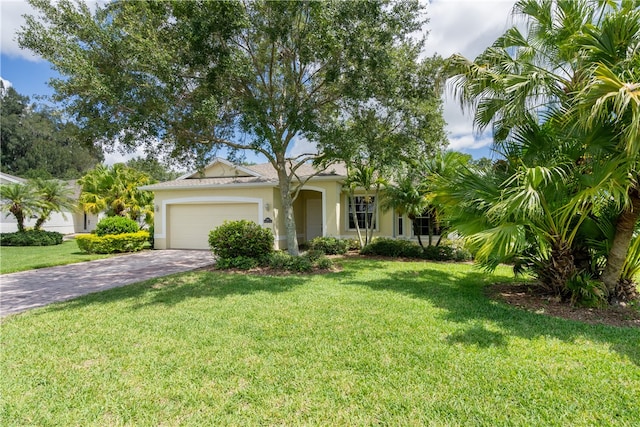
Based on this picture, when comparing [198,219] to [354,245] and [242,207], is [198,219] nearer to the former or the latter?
[242,207]

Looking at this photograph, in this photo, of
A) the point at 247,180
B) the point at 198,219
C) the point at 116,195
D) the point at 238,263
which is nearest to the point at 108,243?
the point at 198,219

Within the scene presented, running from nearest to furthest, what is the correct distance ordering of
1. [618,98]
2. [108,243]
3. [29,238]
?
[618,98] < [108,243] < [29,238]

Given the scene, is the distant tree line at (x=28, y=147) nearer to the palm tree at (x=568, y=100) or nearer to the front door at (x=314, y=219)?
the front door at (x=314, y=219)

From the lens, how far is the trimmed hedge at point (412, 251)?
1255 centimetres

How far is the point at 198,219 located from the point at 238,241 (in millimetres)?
6913

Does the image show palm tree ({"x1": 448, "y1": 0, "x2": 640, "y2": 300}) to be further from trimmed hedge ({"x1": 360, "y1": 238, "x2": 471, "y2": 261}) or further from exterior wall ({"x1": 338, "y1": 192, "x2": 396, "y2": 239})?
exterior wall ({"x1": 338, "y1": 192, "x2": 396, "y2": 239})

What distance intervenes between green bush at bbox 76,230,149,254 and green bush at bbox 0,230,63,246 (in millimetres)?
6554

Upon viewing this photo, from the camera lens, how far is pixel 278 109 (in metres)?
9.09

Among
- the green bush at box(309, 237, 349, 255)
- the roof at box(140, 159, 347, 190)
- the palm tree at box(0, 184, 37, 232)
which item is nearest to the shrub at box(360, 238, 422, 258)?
the green bush at box(309, 237, 349, 255)

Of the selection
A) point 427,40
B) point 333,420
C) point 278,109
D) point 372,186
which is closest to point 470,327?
point 333,420

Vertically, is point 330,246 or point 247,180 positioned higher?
point 247,180

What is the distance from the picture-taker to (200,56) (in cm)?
812

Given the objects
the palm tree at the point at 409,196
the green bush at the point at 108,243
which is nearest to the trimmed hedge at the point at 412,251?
the palm tree at the point at 409,196

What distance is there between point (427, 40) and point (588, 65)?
17.6 feet
